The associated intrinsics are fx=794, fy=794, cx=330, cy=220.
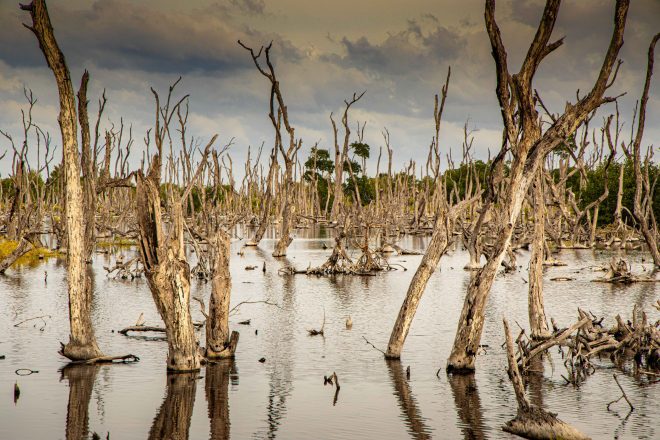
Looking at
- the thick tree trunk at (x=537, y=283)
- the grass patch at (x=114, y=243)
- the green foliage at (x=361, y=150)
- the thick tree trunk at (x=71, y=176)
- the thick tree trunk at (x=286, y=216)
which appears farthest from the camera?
the green foliage at (x=361, y=150)

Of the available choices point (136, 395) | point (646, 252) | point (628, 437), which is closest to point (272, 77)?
point (646, 252)

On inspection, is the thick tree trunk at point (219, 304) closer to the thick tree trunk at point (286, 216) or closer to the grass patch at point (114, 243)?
the thick tree trunk at point (286, 216)

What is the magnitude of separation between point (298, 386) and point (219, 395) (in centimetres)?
143

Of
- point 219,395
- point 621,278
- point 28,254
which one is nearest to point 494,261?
point 219,395

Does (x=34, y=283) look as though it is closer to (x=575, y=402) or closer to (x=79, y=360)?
(x=79, y=360)

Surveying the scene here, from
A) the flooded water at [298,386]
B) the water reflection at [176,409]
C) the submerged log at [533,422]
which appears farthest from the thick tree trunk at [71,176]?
the submerged log at [533,422]

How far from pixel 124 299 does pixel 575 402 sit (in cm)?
1564

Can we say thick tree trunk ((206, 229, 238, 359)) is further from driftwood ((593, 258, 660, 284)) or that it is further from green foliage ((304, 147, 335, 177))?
green foliage ((304, 147, 335, 177))

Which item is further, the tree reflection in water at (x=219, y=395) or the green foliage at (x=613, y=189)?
the green foliage at (x=613, y=189)

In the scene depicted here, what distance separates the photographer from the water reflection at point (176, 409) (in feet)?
35.0

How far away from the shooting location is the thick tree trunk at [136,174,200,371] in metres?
12.8

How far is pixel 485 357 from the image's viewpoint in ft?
50.4

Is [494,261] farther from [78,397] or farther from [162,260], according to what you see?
[78,397]

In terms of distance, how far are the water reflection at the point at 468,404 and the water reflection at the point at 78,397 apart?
16.7 ft
